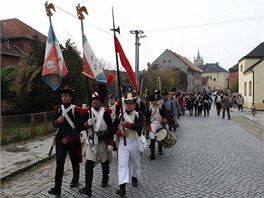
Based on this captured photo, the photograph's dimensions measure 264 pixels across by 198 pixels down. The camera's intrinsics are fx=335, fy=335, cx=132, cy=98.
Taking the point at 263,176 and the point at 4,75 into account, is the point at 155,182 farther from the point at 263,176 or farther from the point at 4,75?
the point at 4,75

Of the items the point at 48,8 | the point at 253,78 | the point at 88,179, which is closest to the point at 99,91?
the point at 88,179

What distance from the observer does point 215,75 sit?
5817 inches

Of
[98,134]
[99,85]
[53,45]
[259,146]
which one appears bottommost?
[259,146]

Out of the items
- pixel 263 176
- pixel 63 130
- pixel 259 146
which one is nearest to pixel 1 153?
pixel 63 130

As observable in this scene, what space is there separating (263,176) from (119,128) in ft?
11.3

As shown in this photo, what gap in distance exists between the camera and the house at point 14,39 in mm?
30206

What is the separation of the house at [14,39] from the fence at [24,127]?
17242 mm

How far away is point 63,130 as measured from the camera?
5.99 m

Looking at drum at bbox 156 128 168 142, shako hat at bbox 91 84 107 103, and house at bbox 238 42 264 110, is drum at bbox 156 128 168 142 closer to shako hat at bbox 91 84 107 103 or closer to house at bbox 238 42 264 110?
shako hat at bbox 91 84 107 103

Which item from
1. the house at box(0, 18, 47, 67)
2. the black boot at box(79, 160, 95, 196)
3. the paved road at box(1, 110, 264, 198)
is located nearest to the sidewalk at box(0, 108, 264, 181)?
the paved road at box(1, 110, 264, 198)

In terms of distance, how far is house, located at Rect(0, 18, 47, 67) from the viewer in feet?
99.1

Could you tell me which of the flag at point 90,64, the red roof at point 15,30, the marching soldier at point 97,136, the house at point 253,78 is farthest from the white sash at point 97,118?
the house at point 253,78

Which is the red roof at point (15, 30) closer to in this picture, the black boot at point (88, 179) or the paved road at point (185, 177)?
the paved road at point (185, 177)

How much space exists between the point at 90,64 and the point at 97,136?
52.8 inches
